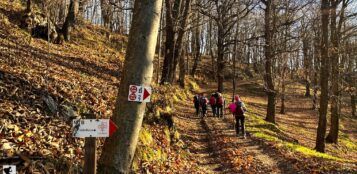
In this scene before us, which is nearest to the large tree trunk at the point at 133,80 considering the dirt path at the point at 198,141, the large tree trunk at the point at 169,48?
the dirt path at the point at 198,141

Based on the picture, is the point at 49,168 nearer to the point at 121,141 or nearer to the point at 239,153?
the point at 121,141

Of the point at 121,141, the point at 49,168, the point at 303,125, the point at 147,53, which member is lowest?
the point at 303,125

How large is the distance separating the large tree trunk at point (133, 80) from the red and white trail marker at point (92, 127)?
0.23 m

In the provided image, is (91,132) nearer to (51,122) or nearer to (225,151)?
(51,122)

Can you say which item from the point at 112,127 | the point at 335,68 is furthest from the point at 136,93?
the point at 335,68

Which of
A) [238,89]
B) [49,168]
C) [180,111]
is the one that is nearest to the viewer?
[49,168]

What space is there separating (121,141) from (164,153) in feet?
15.5

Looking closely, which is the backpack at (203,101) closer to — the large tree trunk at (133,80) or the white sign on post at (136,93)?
the large tree trunk at (133,80)

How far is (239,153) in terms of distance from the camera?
1269cm

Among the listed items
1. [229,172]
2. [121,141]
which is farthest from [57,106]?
[229,172]

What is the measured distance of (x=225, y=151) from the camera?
1283 cm

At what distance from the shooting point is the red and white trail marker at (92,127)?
198 inches

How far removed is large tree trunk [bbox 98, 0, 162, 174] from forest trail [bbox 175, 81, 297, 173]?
5.42 metres

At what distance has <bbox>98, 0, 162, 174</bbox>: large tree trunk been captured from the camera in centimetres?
538
